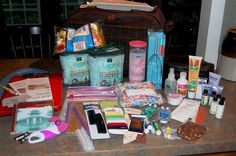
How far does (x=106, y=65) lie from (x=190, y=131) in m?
0.38

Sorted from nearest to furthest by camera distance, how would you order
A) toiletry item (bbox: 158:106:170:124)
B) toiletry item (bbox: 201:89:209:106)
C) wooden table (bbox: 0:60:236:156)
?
1. wooden table (bbox: 0:60:236:156)
2. toiletry item (bbox: 158:106:170:124)
3. toiletry item (bbox: 201:89:209:106)

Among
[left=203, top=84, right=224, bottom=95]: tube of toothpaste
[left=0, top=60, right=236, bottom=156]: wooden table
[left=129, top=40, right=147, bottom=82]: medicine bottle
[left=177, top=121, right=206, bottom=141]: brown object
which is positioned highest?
[left=129, top=40, right=147, bottom=82]: medicine bottle

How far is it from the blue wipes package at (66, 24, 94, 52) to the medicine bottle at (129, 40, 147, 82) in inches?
6.1

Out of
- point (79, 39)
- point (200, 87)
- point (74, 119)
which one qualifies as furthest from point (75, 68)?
point (200, 87)

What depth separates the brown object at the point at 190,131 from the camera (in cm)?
80

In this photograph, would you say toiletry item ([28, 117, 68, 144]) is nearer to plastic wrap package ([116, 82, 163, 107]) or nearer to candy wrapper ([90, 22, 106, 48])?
plastic wrap package ([116, 82, 163, 107])

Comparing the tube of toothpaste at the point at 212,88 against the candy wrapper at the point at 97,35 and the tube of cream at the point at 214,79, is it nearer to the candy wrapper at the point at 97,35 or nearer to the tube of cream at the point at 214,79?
the tube of cream at the point at 214,79

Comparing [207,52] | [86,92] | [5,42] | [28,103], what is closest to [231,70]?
[207,52]

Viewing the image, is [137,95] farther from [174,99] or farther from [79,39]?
[79,39]

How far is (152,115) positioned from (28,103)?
16.0 inches

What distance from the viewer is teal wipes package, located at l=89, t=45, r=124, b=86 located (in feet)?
3.26

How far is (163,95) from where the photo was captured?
104 centimetres

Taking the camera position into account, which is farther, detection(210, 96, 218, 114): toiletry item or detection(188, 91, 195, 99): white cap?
detection(188, 91, 195, 99): white cap

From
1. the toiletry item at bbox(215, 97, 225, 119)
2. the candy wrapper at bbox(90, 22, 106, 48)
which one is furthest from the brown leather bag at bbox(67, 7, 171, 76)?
the toiletry item at bbox(215, 97, 225, 119)
